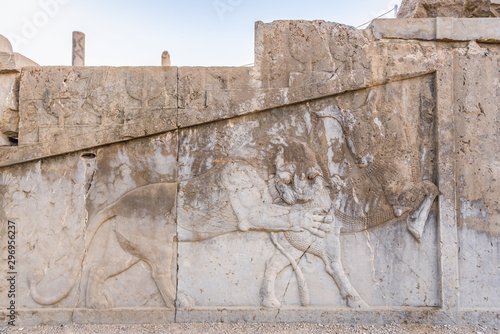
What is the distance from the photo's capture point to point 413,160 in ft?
11.9

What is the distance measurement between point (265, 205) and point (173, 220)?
93cm

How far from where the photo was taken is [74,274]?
3559 mm

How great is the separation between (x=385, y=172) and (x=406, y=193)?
0.29 m

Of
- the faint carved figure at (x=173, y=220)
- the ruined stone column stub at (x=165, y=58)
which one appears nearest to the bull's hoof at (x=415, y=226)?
the faint carved figure at (x=173, y=220)

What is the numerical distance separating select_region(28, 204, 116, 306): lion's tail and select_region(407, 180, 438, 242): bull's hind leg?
2.98 meters

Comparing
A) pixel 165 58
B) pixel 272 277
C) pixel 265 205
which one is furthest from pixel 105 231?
pixel 165 58

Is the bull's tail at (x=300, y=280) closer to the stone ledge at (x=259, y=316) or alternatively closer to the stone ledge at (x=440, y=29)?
the stone ledge at (x=259, y=316)

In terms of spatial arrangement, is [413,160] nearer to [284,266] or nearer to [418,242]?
[418,242]

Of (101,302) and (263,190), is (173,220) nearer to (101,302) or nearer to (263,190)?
(263,190)

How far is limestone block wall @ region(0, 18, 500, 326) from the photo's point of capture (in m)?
3.54

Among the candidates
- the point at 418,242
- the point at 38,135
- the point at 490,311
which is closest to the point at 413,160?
the point at 418,242

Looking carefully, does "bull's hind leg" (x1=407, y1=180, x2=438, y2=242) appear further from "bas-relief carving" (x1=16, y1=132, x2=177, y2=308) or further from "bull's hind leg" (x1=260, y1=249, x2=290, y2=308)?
"bas-relief carving" (x1=16, y1=132, x2=177, y2=308)

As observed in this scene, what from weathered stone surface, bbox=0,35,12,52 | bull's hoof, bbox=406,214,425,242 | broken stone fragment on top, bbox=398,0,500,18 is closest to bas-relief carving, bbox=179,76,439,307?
bull's hoof, bbox=406,214,425,242

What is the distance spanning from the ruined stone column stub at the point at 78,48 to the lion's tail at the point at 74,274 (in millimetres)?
6395
